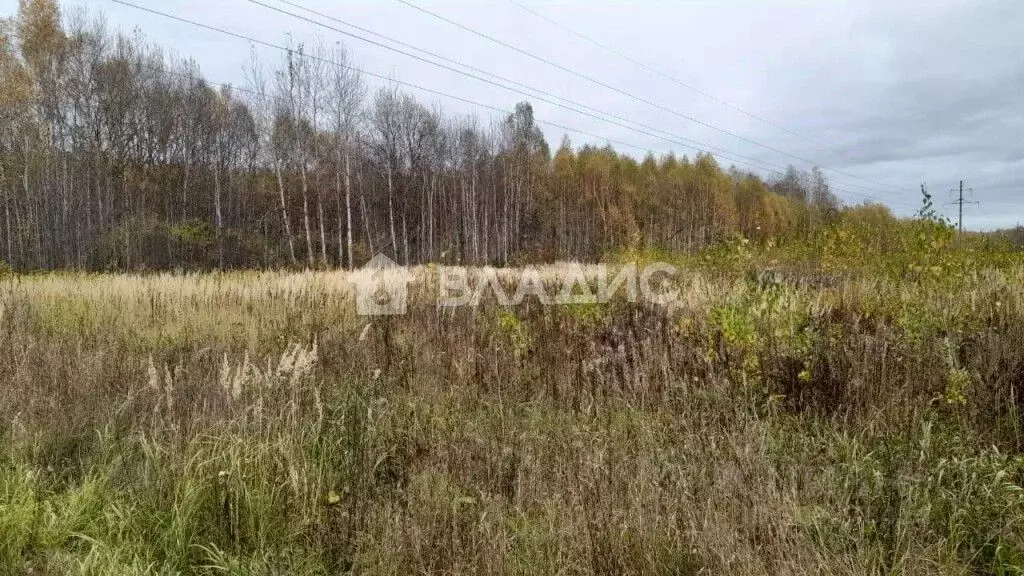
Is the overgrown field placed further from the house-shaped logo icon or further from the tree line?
the tree line

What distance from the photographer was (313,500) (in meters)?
2.57

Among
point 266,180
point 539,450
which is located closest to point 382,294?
point 539,450

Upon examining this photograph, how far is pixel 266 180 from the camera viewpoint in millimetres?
36344

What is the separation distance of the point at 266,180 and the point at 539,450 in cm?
3765

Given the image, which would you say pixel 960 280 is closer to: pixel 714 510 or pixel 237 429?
pixel 714 510

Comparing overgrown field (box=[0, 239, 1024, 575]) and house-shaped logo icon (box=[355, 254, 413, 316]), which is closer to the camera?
overgrown field (box=[0, 239, 1024, 575])

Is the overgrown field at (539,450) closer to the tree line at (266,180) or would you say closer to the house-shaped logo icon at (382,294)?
the house-shaped logo icon at (382,294)

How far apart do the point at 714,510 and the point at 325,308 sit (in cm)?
549

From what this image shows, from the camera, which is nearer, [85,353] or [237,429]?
[237,429]

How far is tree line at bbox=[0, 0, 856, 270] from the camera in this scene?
22.2 meters

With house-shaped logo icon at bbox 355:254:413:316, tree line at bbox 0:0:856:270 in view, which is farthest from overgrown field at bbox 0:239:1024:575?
tree line at bbox 0:0:856:270

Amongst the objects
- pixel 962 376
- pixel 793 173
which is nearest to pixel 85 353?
pixel 962 376

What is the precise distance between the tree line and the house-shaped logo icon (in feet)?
25.4

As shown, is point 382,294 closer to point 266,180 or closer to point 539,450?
point 539,450
